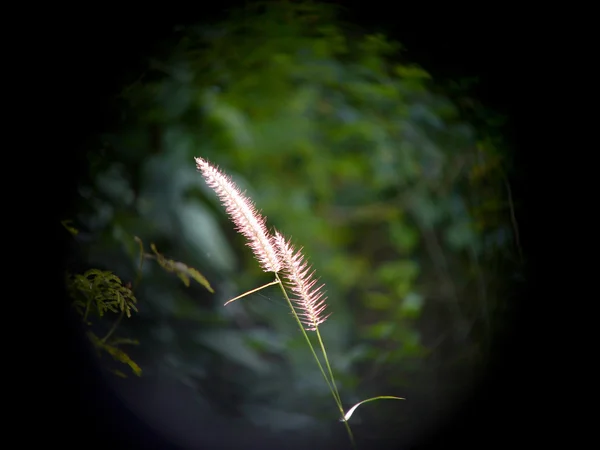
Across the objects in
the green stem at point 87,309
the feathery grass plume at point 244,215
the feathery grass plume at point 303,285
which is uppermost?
the feathery grass plume at point 244,215

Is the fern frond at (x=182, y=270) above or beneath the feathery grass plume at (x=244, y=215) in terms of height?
beneath

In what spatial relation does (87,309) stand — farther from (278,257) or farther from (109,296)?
(278,257)

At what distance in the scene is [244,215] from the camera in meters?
0.37

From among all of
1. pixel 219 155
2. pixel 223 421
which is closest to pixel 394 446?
pixel 223 421

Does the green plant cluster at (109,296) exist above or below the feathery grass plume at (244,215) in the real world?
below

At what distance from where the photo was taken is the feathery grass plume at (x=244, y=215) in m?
0.37

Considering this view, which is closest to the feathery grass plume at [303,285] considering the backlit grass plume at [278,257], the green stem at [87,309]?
the backlit grass plume at [278,257]

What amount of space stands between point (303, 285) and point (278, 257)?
30 mm

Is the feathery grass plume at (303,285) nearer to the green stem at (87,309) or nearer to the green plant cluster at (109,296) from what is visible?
the green plant cluster at (109,296)

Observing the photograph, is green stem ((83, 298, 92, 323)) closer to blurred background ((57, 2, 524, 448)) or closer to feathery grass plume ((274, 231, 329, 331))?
blurred background ((57, 2, 524, 448))

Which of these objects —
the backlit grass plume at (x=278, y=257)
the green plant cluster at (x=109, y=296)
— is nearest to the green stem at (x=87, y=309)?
the green plant cluster at (x=109, y=296)

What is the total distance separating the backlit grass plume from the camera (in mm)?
375

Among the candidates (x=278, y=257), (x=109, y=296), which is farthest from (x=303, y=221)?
(x=109, y=296)

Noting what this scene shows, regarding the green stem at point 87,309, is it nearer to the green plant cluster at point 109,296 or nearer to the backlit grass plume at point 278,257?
the green plant cluster at point 109,296
